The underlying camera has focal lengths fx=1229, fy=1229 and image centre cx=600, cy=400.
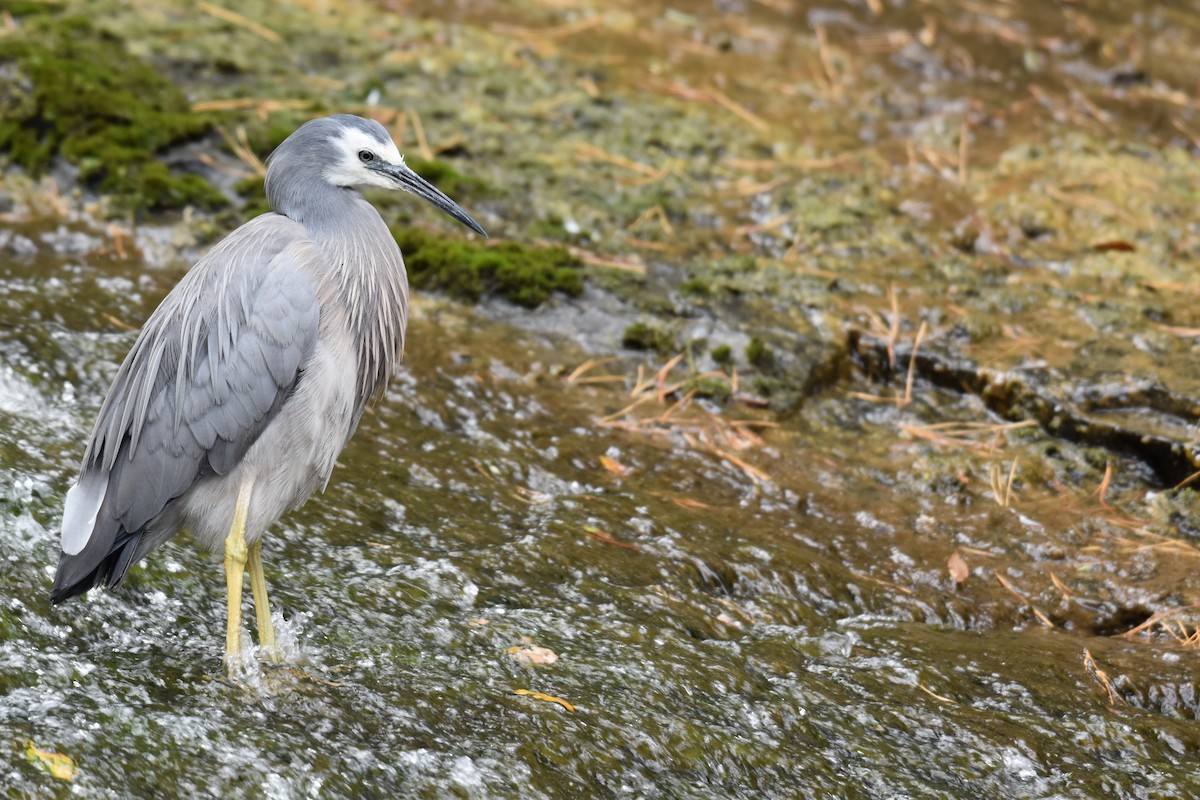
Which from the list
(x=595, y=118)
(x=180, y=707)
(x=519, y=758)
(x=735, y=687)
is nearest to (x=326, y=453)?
(x=180, y=707)

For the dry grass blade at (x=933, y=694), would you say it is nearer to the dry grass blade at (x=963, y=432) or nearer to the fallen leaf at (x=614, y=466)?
the fallen leaf at (x=614, y=466)

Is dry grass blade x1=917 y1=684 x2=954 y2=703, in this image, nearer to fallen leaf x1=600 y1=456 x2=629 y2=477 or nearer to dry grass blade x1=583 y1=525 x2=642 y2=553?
dry grass blade x1=583 y1=525 x2=642 y2=553

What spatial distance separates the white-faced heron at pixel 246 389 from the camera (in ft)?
11.1

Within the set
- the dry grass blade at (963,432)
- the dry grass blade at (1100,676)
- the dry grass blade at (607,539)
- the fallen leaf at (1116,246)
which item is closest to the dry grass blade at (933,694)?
the dry grass blade at (1100,676)

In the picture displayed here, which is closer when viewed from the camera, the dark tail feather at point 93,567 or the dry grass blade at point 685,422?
the dark tail feather at point 93,567

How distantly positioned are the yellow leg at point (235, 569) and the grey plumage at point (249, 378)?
4 centimetres

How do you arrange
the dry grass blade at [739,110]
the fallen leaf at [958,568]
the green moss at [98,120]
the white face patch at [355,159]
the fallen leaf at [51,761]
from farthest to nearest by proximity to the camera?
the dry grass blade at [739,110] → the green moss at [98,120] → the fallen leaf at [958,568] → the white face patch at [355,159] → the fallen leaf at [51,761]

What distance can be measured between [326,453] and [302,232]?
2.14ft

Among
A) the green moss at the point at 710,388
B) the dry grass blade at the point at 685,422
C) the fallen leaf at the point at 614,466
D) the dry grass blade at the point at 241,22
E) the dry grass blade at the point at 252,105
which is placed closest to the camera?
the fallen leaf at the point at 614,466

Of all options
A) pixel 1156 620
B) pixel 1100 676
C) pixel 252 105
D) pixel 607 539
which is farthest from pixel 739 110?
pixel 1100 676

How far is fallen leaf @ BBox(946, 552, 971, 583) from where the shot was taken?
4.42 m

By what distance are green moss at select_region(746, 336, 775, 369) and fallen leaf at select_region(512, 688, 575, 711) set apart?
8.19 ft

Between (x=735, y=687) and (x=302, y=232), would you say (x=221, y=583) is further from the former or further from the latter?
(x=735, y=687)

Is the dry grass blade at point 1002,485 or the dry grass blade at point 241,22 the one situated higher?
the dry grass blade at point 241,22
